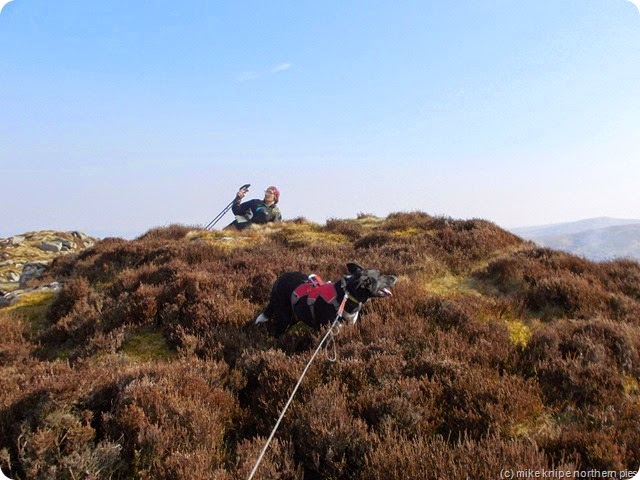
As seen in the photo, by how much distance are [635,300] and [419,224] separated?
20.6 feet

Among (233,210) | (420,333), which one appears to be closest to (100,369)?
(420,333)

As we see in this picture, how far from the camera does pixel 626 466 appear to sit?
9.82 feet

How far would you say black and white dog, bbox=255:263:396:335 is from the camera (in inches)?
217

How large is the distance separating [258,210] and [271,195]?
2.91 feet

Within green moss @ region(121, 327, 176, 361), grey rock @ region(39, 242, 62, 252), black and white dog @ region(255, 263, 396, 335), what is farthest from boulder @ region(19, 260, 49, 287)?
grey rock @ region(39, 242, 62, 252)

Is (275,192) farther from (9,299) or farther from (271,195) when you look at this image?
(9,299)

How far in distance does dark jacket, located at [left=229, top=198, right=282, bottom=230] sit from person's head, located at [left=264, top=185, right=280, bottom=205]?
0.16m

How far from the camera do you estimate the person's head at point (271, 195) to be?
653 inches

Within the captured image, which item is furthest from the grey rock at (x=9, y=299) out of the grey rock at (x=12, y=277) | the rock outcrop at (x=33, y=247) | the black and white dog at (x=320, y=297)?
the grey rock at (x=12, y=277)

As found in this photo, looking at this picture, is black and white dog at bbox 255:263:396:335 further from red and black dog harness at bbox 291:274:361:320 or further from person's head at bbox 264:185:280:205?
person's head at bbox 264:185:280:205

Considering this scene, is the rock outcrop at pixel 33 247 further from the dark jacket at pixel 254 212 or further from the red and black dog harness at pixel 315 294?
the red and black dog harness at pixel 315 294

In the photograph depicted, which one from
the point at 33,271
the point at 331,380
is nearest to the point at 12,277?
the point at 33,271

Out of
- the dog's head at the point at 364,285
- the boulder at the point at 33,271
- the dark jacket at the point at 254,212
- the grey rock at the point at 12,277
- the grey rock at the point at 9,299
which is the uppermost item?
the dark jacket at the point at 254,212

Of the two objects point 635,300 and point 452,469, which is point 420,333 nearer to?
point 452,469
